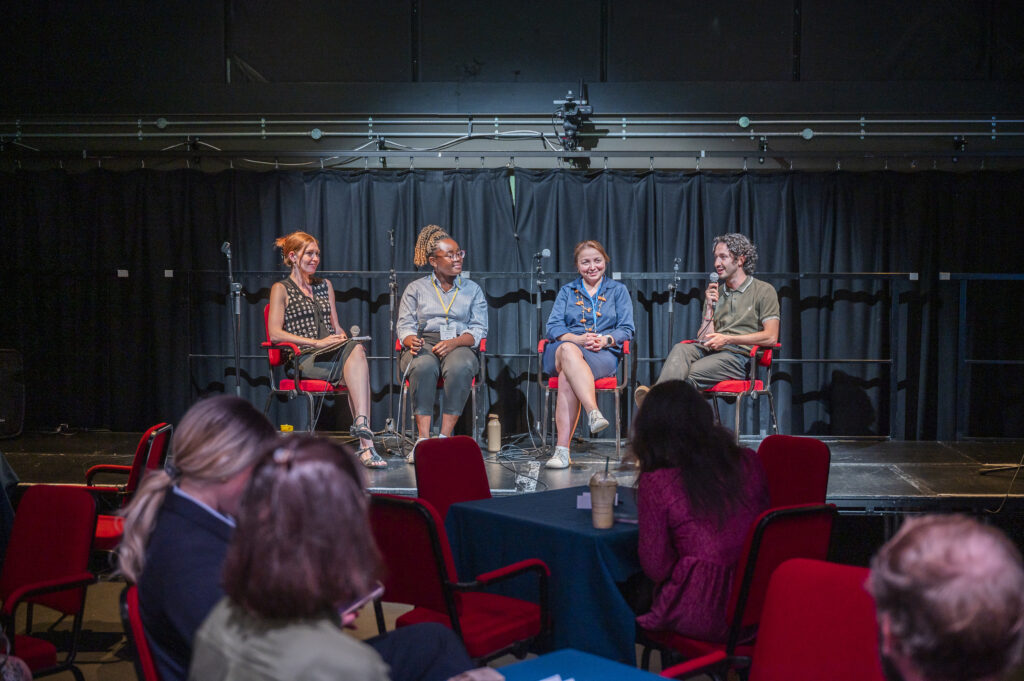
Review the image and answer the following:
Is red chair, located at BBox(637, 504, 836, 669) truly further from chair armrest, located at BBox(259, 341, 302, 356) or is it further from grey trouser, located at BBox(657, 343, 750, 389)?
chair armrest, located at BBox(259, 341, 302, 356)

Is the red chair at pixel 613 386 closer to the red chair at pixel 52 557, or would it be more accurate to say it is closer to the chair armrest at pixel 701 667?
the chair armrest at pixel 701 667

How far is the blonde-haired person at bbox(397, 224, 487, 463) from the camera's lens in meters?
5.47

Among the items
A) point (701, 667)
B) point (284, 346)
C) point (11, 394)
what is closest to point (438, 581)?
point (701, 667)

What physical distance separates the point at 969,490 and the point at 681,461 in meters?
2.95

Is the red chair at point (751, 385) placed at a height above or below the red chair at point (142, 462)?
above

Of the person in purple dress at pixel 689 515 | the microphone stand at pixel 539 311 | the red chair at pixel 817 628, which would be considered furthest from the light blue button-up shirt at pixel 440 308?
the red chair at pixel 817 628

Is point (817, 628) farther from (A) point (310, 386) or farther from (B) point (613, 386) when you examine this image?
(A) point (310, 386)

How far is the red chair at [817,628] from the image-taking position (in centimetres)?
170

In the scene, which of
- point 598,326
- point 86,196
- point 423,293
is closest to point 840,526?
point 598,326

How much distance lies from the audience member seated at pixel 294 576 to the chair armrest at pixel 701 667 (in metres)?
0.88

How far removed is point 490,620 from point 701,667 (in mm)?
837

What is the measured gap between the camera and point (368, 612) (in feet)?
13.3

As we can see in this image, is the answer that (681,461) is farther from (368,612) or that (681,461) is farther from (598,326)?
(598,326)

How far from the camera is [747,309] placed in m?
5.48
